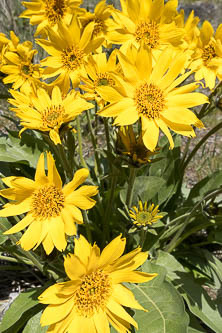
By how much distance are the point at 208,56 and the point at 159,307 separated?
127cm

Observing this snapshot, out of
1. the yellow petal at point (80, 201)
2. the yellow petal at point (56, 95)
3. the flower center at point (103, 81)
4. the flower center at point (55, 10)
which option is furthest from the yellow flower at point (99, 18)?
the yellow petal at point (80, 201)

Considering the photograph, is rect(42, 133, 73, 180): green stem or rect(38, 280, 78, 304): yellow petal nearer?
rect(38, 280, 78, 304): yellow petal

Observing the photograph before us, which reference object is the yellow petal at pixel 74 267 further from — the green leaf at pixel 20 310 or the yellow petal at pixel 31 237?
the green leaf at pixel 20 310

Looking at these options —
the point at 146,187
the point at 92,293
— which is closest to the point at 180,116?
the point at 146,187

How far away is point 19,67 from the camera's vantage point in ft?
6.13

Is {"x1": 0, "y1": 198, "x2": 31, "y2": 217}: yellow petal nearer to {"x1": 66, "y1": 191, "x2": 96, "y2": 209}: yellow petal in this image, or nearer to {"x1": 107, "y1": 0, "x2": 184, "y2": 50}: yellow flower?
{"x1": 66, "y1": 191, "x2": 96, "y2": 209}: yellow petal

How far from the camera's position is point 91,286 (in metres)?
1.36

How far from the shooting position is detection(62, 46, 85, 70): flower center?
1.74m

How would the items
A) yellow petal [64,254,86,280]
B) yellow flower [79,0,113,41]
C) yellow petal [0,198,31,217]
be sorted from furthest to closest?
yellow flower [79,0,113,41], yellow petal [0,198,31,217], yellow petal [64,254,86,280]

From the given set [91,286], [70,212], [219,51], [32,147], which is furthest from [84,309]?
[219,51]

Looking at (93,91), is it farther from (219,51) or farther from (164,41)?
(219,51)

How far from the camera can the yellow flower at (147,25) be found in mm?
Answer: 1743

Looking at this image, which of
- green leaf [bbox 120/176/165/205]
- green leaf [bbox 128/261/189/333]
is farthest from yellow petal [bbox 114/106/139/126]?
green leaf [bbox 128/261/189/333]

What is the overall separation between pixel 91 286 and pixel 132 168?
520mm
